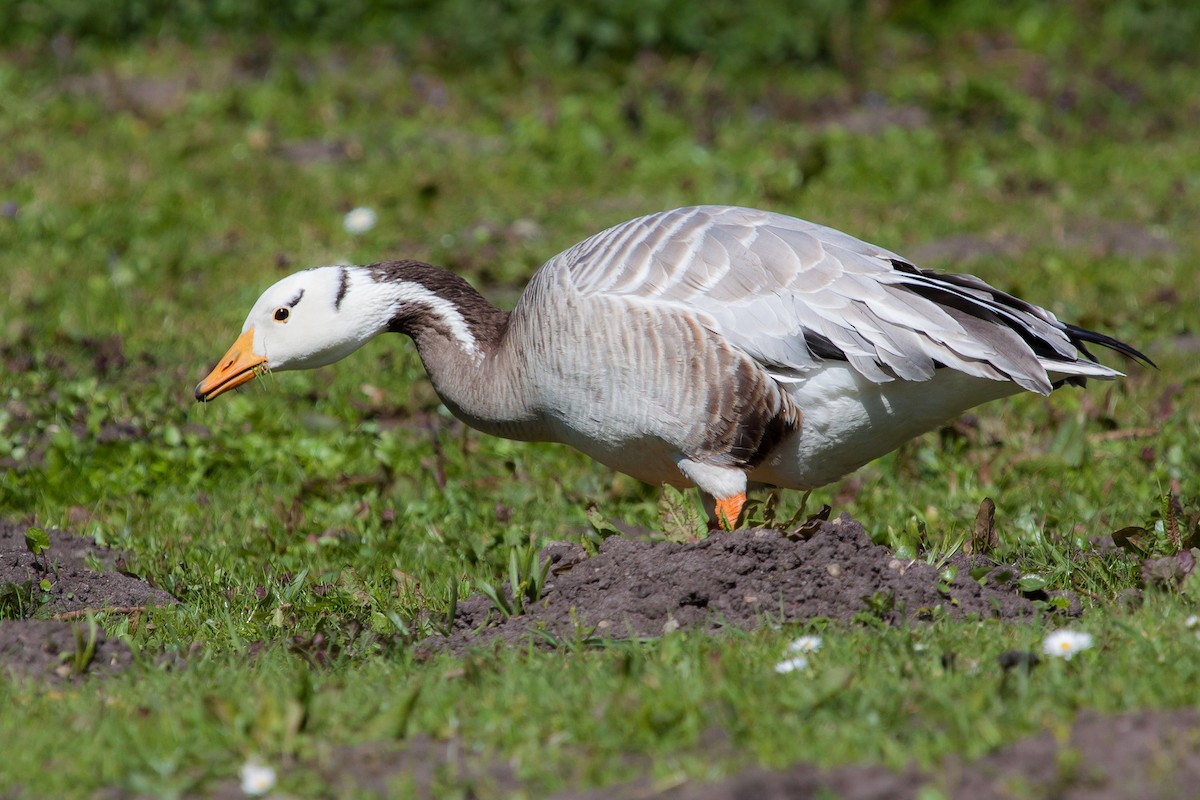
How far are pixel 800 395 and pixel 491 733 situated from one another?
189cm

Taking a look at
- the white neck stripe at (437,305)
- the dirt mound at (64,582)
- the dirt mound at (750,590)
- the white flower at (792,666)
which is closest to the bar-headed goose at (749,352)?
the white neck stripe at (437,305)

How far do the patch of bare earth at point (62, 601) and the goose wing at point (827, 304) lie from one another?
1.90 m

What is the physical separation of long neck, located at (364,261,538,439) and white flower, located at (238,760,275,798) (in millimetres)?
2156

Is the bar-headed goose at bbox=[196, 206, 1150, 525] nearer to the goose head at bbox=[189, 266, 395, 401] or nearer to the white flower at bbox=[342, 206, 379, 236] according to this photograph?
the goose head at bbox=[189, 266, 395, 401]

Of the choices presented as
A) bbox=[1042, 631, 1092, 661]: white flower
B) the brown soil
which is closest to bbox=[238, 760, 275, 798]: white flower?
the brown soil

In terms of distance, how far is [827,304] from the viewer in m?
4.64

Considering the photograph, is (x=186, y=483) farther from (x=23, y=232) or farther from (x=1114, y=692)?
(x=1114, y=692)

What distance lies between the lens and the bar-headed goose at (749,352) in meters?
4.59

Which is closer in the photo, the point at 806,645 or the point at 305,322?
the point at 806,645

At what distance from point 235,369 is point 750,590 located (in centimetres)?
228

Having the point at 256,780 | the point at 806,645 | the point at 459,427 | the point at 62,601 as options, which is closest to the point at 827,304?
the point at 806,645

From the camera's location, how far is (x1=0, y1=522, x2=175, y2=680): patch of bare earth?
13.0 ft

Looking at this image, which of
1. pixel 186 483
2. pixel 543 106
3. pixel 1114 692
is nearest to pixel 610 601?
pixel 1114 692

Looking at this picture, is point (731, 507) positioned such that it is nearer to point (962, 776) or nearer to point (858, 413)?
point (858, 413)
